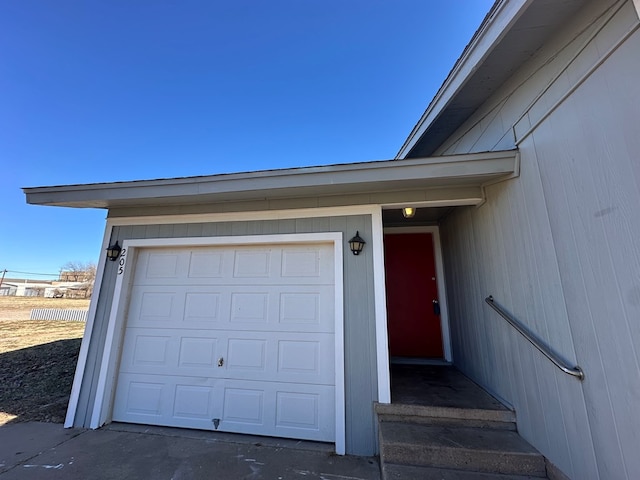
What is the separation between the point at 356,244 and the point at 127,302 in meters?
3.06

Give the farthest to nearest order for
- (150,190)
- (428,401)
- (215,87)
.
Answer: (215,87) < (150,190) < (428,401)

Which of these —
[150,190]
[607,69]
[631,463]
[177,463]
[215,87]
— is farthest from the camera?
[215,87]

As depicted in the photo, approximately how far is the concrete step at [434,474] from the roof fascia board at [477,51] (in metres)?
2.98

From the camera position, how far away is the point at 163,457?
7.93ft

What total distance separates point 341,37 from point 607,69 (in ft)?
15.5

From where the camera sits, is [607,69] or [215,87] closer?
[607,69]

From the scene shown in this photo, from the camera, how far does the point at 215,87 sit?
5.95 m

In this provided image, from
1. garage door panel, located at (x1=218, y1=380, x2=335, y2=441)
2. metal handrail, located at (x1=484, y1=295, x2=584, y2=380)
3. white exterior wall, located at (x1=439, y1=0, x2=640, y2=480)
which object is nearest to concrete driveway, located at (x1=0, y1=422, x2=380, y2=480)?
garage door panel, located at (x1=218, y1=380, x2=335, y2=441)

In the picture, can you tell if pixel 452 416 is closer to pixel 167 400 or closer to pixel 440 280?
pixel 440 280

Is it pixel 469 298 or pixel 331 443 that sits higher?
pixel 469 298

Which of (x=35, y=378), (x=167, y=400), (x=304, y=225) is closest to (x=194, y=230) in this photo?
(x=304, y=225)

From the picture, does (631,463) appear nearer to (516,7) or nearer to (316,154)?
(516,7)

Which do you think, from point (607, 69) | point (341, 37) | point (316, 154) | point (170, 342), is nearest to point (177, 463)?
point (170, 342)

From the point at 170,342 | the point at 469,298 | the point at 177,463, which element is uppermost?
the point at 469,298
